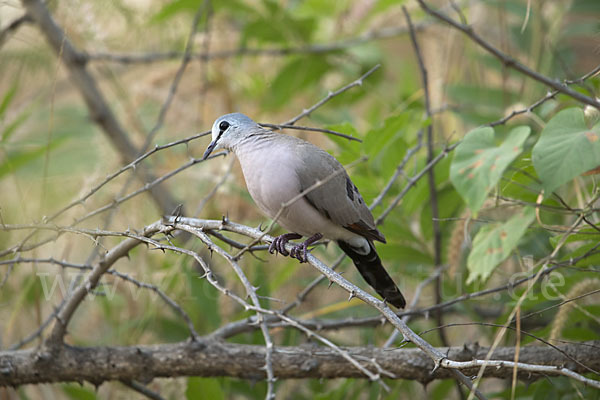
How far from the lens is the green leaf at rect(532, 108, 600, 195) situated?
1.65 m

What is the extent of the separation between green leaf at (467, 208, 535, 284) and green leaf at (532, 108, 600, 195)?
0.35m

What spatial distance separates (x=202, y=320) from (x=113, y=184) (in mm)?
980

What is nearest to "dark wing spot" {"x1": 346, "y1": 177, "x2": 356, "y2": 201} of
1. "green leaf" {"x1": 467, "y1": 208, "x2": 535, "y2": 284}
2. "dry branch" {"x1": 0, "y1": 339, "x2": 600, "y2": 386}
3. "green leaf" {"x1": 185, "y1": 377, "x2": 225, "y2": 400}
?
"green leaf" {"x1": 467, "y1": 208, "x2": 535, "y2": 284}

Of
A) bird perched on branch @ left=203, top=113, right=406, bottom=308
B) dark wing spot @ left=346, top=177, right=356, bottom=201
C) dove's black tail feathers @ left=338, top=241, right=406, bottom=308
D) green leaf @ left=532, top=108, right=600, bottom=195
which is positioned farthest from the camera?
dove's black tail feathers @ left=338, top=241, right=406, bottom=308

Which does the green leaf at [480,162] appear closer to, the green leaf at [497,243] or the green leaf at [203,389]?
the green leaf at [497,243]

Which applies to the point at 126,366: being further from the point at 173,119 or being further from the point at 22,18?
the point at 173,119

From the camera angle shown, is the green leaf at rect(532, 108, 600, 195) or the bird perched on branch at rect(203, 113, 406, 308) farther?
the bird perched on branch at rect(203, 113, 406, 308)

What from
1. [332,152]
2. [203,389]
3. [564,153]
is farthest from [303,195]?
[203,389]

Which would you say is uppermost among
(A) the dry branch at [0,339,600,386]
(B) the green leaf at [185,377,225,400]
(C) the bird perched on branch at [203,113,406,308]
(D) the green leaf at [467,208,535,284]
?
(C) the bird perched on branch at [203,113,406,308]

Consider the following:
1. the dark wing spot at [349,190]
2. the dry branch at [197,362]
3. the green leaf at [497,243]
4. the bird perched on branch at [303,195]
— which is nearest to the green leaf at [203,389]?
the dry branch at [197,362]

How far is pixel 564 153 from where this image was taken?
1705 mm

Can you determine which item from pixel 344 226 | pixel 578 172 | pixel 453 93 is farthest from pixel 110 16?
pixel 578 172

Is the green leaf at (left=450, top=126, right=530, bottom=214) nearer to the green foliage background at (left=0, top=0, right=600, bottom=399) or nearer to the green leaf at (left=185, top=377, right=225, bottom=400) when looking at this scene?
the green foliage background at (left=0, top=0, right=600, bottom=399)

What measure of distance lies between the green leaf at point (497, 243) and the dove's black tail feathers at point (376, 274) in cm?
41
